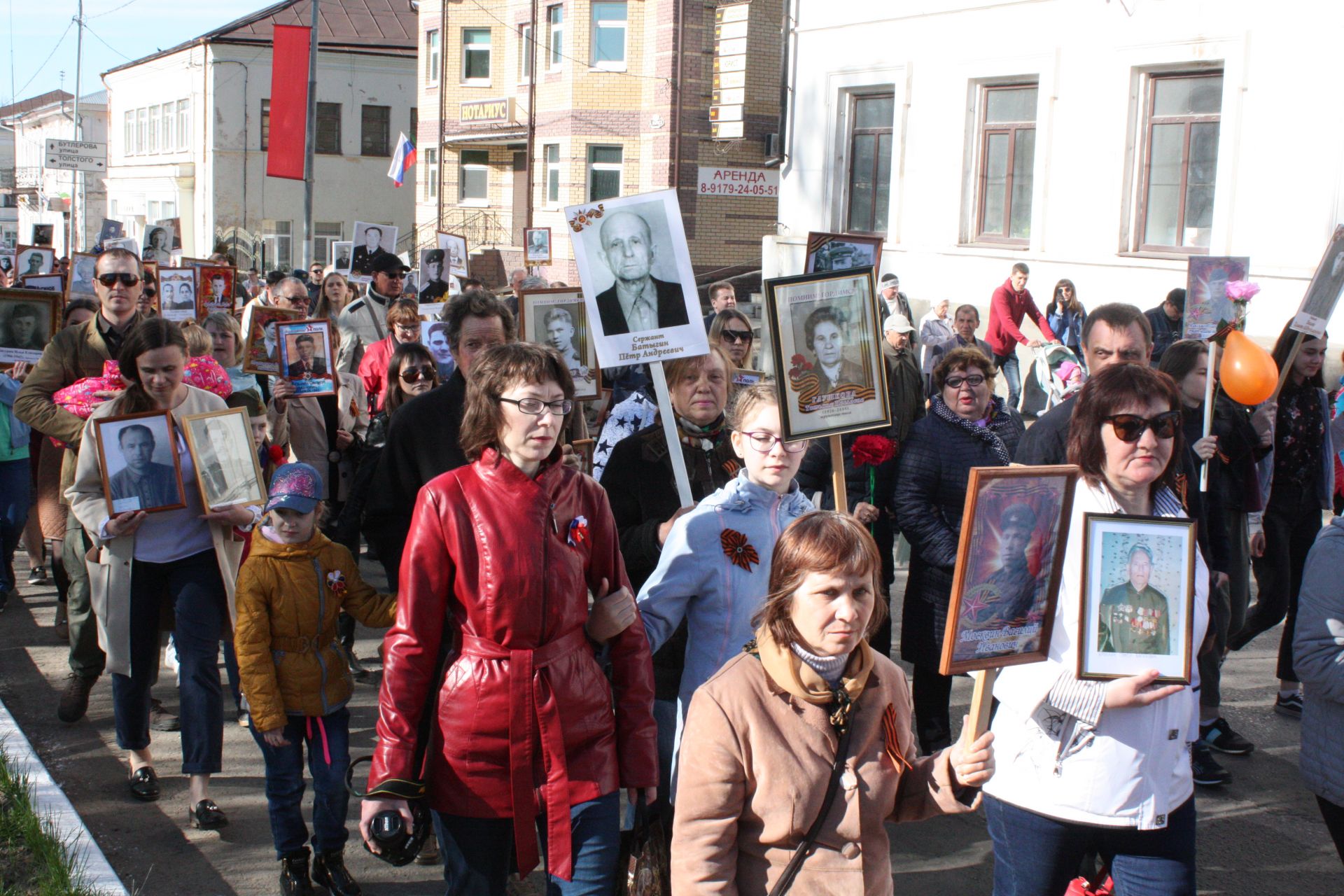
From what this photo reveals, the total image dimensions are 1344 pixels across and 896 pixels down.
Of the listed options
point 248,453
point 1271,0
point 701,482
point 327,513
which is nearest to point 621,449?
point 701,482

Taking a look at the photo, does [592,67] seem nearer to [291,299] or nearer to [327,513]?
[291,299]

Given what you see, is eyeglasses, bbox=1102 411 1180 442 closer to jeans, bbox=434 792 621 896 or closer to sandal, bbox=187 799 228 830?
jeans, bbox=434 792 621 896

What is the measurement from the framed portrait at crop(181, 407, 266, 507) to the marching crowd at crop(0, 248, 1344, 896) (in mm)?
78


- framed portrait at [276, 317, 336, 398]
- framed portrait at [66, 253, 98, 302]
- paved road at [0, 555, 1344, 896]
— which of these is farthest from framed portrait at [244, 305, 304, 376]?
framed portrait at [66, 253, 98, 302]

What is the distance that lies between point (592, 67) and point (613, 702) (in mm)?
34715

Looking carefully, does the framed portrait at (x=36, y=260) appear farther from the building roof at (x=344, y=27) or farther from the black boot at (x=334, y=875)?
the building roof at (x=344, y=27)

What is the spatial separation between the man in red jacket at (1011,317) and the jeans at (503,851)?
43.4 feet

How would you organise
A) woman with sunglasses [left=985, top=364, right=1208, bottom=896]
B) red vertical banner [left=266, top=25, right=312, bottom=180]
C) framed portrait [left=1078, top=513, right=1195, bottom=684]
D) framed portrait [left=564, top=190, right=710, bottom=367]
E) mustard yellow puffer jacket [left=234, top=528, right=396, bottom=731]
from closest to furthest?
framed portrait [left=1078, top=513, right=1195, bottom=684] → woman with sunglasses [left=985, top=364, right=1208, bottom=896] → mustard yellow puffer jacket [left=234, top=528, right=396, bottom=731] → framed portrait [left=564, top=190, right=710, bottom=367] → red vertical banner [left=266, top=25, right=312, bottom=180]

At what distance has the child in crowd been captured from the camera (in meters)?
4.59

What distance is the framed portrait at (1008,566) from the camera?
2.87 metres

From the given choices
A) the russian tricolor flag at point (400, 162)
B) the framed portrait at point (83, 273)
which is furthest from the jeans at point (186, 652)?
the russian tricolor flag at point (400, 162)

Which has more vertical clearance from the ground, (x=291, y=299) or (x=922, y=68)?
(x=922, y=68)

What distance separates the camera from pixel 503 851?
3438 millimetres

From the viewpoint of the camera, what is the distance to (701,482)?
462cm
